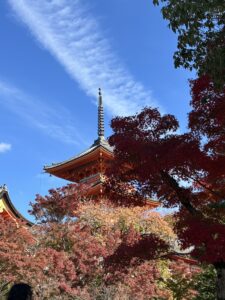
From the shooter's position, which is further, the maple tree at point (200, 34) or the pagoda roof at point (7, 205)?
the pagoda roof at point (7, 205)

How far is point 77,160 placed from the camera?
108 ft

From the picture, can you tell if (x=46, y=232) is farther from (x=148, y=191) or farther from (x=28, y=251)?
(x=148, y=191)

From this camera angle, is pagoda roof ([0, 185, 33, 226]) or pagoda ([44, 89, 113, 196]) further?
pagoda ([44, 89, 113, 196])

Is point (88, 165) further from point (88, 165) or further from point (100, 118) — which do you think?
point (100, 118)

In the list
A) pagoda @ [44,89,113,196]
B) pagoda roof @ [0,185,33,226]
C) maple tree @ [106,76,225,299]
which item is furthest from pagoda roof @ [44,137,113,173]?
maple tree @ [106,76,225,299]

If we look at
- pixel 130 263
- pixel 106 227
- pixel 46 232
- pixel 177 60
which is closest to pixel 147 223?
pixel 106 227

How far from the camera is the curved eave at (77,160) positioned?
104 feet

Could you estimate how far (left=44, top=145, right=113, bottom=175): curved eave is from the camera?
31.8m

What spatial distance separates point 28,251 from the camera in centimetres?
1532

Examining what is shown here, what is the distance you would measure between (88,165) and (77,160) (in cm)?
88

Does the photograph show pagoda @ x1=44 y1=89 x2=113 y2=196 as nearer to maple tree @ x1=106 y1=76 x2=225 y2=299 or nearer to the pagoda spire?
the pagoda spire

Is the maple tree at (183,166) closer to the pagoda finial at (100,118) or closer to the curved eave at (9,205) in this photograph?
the curved eave at (9,205)

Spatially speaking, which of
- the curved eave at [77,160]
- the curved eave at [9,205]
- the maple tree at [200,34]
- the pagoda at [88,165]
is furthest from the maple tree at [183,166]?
the curved eave at [77,160]

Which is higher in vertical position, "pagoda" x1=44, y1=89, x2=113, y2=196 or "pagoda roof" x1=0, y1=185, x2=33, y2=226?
"pagoda" x1=44, y1=89, x2=113, y2=196
